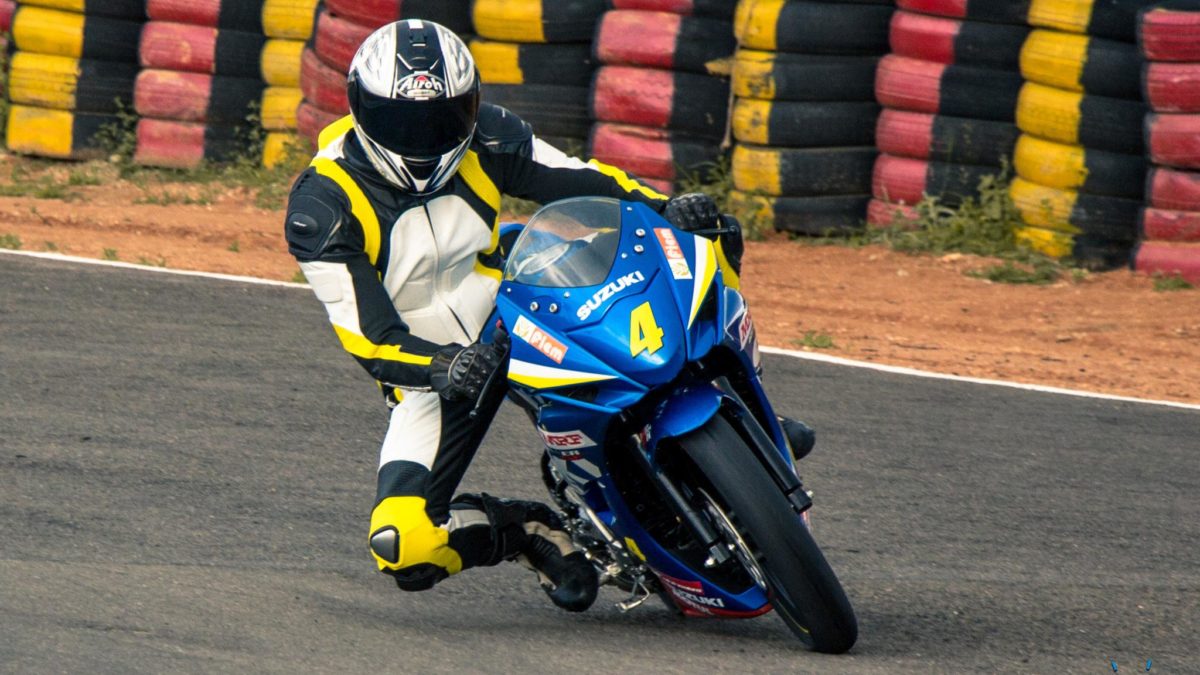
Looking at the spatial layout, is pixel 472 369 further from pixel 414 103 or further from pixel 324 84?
pixel 324 84

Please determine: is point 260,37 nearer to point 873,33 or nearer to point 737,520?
point 873,33

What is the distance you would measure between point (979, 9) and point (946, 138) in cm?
85

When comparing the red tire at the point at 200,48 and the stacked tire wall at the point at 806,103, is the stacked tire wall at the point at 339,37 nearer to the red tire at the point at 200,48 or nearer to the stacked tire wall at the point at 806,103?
the red tire at the point at 200,48

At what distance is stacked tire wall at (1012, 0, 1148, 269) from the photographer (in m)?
10.1

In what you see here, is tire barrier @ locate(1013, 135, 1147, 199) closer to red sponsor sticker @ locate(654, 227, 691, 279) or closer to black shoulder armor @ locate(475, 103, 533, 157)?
black shoulder armor @ locate(475, 103, 533, 157)

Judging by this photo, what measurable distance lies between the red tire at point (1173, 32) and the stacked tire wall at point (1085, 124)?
327mm

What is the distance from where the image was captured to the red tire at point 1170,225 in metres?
10.0

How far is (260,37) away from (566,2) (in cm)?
311

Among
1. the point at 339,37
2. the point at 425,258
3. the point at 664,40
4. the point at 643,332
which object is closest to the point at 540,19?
the point at 664,40

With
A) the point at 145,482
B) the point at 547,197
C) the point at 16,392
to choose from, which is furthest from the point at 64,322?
the point at 547,197

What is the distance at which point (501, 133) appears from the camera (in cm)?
505

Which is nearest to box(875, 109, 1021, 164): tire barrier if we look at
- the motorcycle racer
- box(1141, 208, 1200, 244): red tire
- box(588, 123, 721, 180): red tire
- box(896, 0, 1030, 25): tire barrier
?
box(896, 0, 1030, 25): tire barrier

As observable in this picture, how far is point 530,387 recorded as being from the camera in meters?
4.23

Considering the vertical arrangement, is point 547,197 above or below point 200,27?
above
